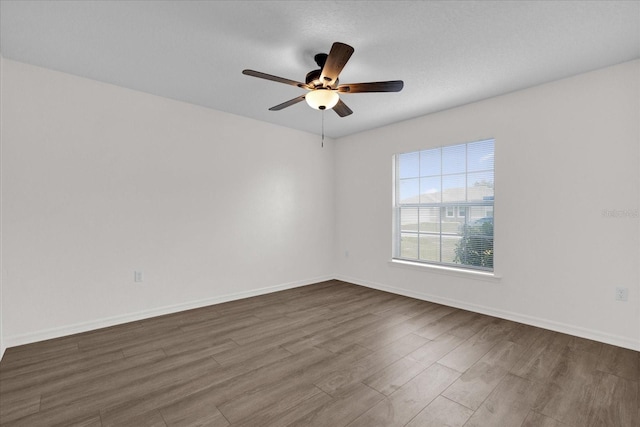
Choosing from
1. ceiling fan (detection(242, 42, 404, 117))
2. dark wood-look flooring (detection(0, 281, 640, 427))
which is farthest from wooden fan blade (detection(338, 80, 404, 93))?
dark wood-look flooring (detection(0, 281, 640, 427))

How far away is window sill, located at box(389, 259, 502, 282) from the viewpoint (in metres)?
3.56

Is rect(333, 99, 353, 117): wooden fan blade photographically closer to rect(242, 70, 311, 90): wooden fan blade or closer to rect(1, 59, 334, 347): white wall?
rect(242, 70, 311, 90): wooden fan blade

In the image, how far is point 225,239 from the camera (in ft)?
13.6

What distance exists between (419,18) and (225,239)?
3417 mm

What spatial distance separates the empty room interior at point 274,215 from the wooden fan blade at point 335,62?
0.07 ft

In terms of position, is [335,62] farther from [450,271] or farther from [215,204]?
[450,271]

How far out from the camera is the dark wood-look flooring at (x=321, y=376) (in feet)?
5.89

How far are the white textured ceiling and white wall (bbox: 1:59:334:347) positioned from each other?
403mm

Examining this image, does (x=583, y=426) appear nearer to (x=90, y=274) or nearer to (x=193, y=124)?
(x=90, y=274)

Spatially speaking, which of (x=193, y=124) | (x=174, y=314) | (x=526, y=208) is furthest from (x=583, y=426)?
(x=193, y=124)

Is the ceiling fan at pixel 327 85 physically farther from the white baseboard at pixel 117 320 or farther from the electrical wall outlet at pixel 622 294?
the white baseboard at pixel 117 320

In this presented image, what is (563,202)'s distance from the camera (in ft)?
9.95

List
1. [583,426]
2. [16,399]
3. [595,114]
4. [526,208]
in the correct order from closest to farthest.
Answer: [583,426] → [16,399] → [595,114] → [526,208]

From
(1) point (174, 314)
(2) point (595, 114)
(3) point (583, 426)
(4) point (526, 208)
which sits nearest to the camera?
(3) point (583, 426)
